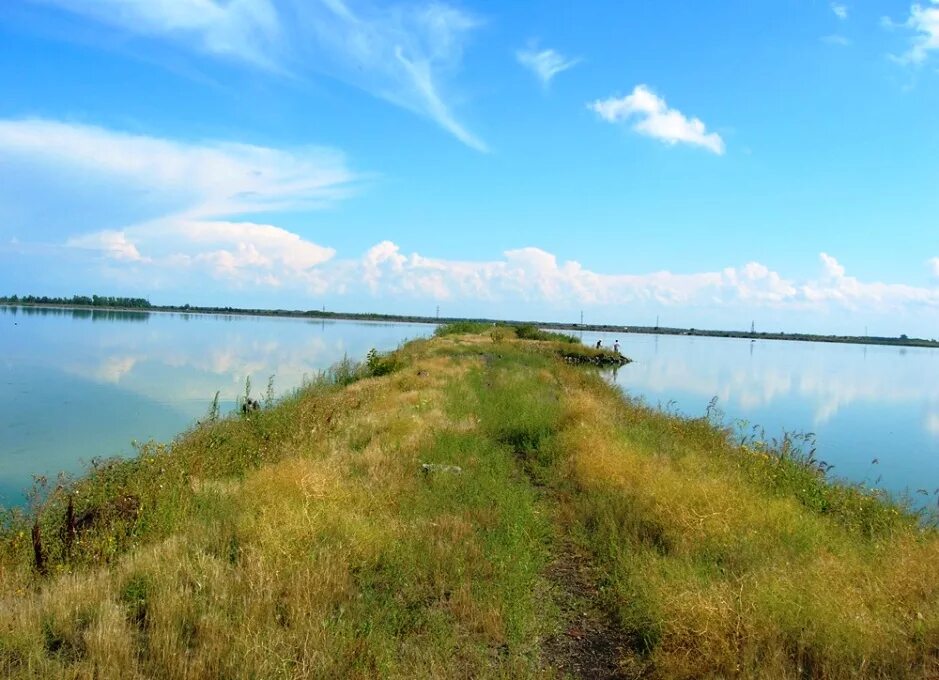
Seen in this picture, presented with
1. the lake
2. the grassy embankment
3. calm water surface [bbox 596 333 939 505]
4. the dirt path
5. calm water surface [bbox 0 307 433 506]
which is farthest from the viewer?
calm water surface [bbox 596 333 939 505]

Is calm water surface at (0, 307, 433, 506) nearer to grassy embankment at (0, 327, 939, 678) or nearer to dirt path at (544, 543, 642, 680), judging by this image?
grassy embankment at (0, 327, 939, 678)

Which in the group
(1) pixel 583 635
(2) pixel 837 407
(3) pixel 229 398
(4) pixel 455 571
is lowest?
(3) pixel 229 398

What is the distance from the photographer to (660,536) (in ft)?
23.6

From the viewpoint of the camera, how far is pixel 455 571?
239 inches

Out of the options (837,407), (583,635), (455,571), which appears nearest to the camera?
(583,635)

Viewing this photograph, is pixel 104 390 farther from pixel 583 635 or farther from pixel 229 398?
pixel 583 635

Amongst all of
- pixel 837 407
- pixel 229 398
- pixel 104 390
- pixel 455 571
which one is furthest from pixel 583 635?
pixel 837 407

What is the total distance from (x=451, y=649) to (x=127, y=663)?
2.30 meters

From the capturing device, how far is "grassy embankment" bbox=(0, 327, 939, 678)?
445 centimetres

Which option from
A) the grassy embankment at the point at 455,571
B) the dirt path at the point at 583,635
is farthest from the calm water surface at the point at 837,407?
the dirt path at the point at 583,635

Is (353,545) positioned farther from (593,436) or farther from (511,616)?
(593,436)

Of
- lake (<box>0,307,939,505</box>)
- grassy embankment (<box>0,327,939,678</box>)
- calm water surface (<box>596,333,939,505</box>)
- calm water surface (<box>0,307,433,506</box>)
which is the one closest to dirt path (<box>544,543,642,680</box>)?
grassy embankment (<box>0,327,939,678</box>)

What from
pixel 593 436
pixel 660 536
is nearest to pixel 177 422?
pixel 593 436

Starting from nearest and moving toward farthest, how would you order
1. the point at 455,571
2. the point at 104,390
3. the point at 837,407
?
the point at 455,571 < the point at 104,390 < the point at 837,407
